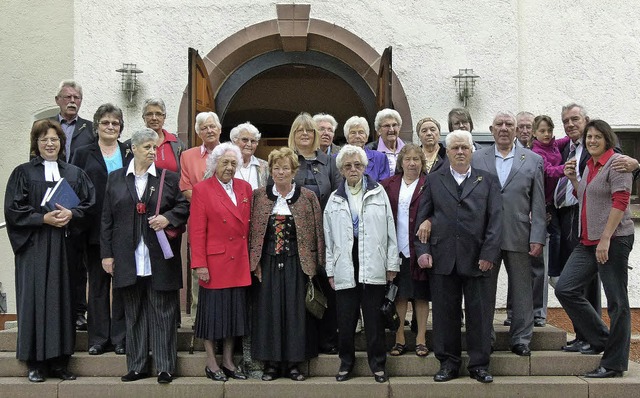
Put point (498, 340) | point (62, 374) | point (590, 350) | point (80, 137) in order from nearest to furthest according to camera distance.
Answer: point (62, 374)
point (590, 350)
point (498, 340)
point (80, 137)

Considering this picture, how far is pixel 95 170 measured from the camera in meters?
6.32

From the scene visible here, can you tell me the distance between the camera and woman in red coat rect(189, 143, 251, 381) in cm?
574

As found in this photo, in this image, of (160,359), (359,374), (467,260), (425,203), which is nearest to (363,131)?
(425,203)

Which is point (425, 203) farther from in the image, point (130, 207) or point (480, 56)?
point (480, 56)

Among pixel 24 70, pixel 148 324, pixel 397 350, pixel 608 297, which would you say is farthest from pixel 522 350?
pixel 24 70

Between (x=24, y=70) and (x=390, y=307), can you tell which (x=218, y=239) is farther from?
(x=24, y=70)

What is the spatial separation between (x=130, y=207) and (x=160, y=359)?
119cm

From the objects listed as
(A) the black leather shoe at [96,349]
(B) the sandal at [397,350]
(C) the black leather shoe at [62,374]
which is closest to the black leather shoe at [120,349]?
(A) the black leather shoe at [96,349]

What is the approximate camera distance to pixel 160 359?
5.90 meters

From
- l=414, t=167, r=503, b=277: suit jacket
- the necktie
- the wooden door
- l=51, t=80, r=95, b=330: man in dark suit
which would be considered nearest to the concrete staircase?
l=51, t=80, r=95, b=330: man in dark suit

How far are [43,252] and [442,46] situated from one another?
517 centimetres

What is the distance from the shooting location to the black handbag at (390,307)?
576 centimetres

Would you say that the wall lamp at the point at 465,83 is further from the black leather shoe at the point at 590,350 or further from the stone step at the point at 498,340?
the black leather shoe at the point at 590,350

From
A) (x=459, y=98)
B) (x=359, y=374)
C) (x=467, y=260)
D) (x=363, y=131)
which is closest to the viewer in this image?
(x=467, y=260)
